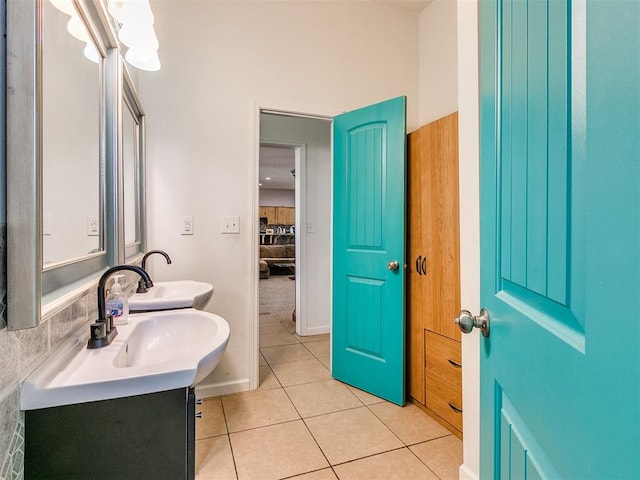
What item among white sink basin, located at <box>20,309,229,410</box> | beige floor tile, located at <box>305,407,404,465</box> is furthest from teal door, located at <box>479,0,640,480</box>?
beige floor tile, located at <box>305,407,404,465</box>

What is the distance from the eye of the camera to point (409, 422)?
1.90 metres

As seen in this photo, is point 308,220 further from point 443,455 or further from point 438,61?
point 443,455

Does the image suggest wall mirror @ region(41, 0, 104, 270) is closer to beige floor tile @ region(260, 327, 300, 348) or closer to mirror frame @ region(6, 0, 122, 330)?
mirror frame @ region(6, 0, 122, 330)

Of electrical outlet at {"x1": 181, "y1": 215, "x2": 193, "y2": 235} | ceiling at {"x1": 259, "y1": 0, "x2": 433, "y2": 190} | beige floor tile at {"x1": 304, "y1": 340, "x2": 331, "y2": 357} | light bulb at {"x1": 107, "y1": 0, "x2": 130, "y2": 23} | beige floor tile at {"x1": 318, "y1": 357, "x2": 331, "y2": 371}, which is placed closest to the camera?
light bulb at {"x1": 107, "y1": 0, "x2": 130, "y2": 23}

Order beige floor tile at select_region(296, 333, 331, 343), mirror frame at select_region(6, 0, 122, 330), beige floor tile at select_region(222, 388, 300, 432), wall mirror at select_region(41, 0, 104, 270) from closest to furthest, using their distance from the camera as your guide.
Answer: mirror frame at select_region(6, 0, 122, 330) < wall mirror at select_region(41, 0, 104, 270) < beige floor tile at select_region(222, 388, 300, 432) < beige floor tile at select_region(296, 333, 331, 343)

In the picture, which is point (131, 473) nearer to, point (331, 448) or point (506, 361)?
point (506, 361)

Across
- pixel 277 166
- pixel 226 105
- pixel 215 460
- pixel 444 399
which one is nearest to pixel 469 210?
pixel 444 399

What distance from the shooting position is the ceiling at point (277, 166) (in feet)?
20.2

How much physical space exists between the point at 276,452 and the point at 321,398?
0.58 meters

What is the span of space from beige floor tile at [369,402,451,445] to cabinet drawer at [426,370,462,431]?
0.07 meters

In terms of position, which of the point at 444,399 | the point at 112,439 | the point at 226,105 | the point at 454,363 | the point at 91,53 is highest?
the point at 226,105

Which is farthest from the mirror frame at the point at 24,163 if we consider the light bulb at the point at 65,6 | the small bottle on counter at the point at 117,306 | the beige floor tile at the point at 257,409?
the beige floor tile at the point at 257,409

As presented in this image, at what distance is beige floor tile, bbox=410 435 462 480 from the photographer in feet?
4.90

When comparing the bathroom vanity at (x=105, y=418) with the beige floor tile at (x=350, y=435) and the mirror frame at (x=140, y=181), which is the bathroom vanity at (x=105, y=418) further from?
the mirror frame at (x=140, y=181)
